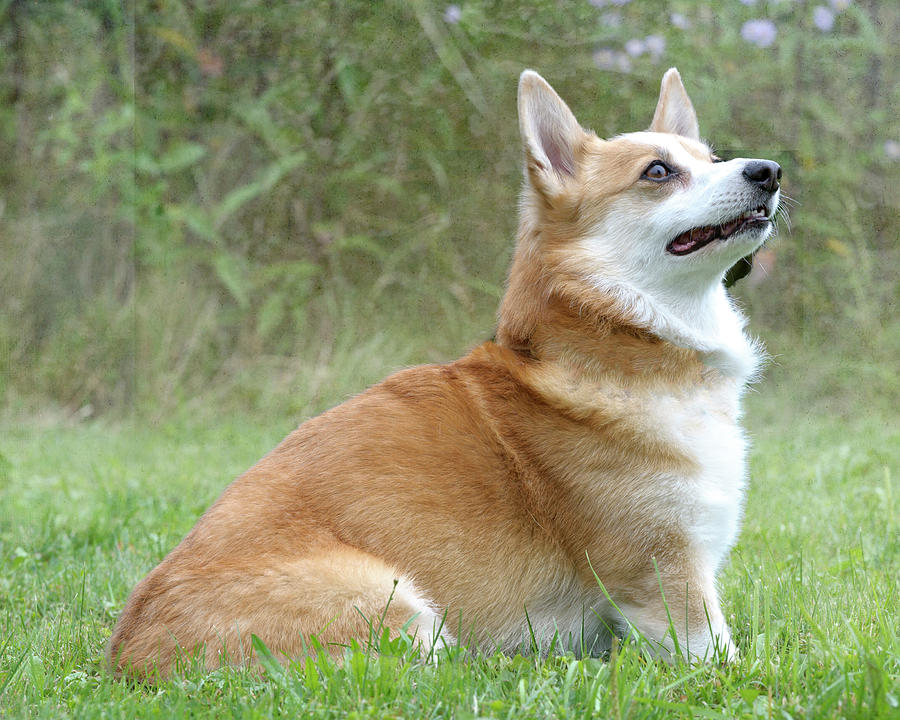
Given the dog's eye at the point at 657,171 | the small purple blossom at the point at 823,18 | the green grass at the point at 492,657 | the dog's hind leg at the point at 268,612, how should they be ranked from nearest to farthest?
1. the green grass at the point at 492,657
2. the dog's hind leg at the point at 268,612
3. the dog's eye at the point at 657,171
4. the small purple blossom at the point at 823,18

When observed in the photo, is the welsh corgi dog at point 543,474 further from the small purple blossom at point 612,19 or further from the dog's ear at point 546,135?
the small purple blossom at point 612,19

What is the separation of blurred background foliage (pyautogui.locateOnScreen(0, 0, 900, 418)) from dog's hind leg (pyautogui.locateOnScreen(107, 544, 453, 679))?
431 cm

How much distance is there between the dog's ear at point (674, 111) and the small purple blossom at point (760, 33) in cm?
384

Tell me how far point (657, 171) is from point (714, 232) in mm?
263

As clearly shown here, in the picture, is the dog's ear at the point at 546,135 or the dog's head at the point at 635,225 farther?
the dog's ear at the point at 546,135

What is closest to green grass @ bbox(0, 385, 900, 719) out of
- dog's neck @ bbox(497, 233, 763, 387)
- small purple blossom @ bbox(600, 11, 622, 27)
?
dog's neck @ bbox(497, 233, 763, 387)

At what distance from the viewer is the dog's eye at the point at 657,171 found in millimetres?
2959

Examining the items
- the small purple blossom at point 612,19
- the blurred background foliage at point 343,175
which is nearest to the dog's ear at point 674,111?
the blurred background foliage at point 343,175

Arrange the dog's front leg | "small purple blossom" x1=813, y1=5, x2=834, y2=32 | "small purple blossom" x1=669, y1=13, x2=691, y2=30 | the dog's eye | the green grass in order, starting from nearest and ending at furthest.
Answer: the green grass < the dog's front leg < the dog's eye < "small purple blossom" x1=813, y1=5, x2=834, y2=32 < "small purple blossom" x1=669, y1=13, x2=691, y2=30

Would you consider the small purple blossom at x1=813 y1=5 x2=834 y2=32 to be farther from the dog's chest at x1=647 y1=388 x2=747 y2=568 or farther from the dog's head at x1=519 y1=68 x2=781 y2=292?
the dog's chest at x1=647 y1=388 x2=747 y2=568

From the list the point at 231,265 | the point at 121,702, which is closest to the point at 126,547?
the point at 121,702

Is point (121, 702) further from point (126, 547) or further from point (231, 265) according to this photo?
point (231, 265)

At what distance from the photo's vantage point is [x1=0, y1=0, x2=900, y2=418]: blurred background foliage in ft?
22.1

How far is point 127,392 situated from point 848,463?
15.4 ft
